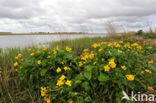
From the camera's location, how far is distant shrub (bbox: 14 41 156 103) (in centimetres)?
146

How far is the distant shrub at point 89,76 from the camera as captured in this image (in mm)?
1464

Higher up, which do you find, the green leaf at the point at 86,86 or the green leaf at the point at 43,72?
the green leaf at the point at 43,72

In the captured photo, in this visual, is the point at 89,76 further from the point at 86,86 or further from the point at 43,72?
the point at 43,72

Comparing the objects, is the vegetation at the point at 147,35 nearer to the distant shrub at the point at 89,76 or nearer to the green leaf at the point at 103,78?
the distant shrub at the point at 89,76

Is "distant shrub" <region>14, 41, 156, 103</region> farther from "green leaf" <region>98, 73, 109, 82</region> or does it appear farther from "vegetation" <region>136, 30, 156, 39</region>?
"vegetation" <region>136, 30, 156, 39</region>

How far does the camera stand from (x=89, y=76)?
1.47 meters

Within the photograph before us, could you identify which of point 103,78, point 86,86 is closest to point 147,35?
point 103,78

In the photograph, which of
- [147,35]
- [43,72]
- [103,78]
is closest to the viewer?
[103,78]

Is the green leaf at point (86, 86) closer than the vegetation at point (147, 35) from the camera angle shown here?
Yes

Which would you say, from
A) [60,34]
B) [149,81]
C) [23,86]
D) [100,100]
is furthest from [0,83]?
[60,34]

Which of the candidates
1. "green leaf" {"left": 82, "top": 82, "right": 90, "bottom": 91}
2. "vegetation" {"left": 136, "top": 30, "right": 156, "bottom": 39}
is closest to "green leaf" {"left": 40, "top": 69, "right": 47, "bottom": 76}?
"green leaf" {"left": 82, "top": 82, "right": 90, "bottom": 91}

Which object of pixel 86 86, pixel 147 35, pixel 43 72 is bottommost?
pixel 86 86

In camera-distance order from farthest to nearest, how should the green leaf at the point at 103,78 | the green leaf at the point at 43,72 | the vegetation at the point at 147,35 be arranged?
the vegetation at the point at 147,35 → the green leaf at the point at 43,72 → the green leaf at the point at 103,78

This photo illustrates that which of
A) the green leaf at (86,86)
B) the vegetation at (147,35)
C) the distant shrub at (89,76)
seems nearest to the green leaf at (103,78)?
the distant shrub at (89,76)
